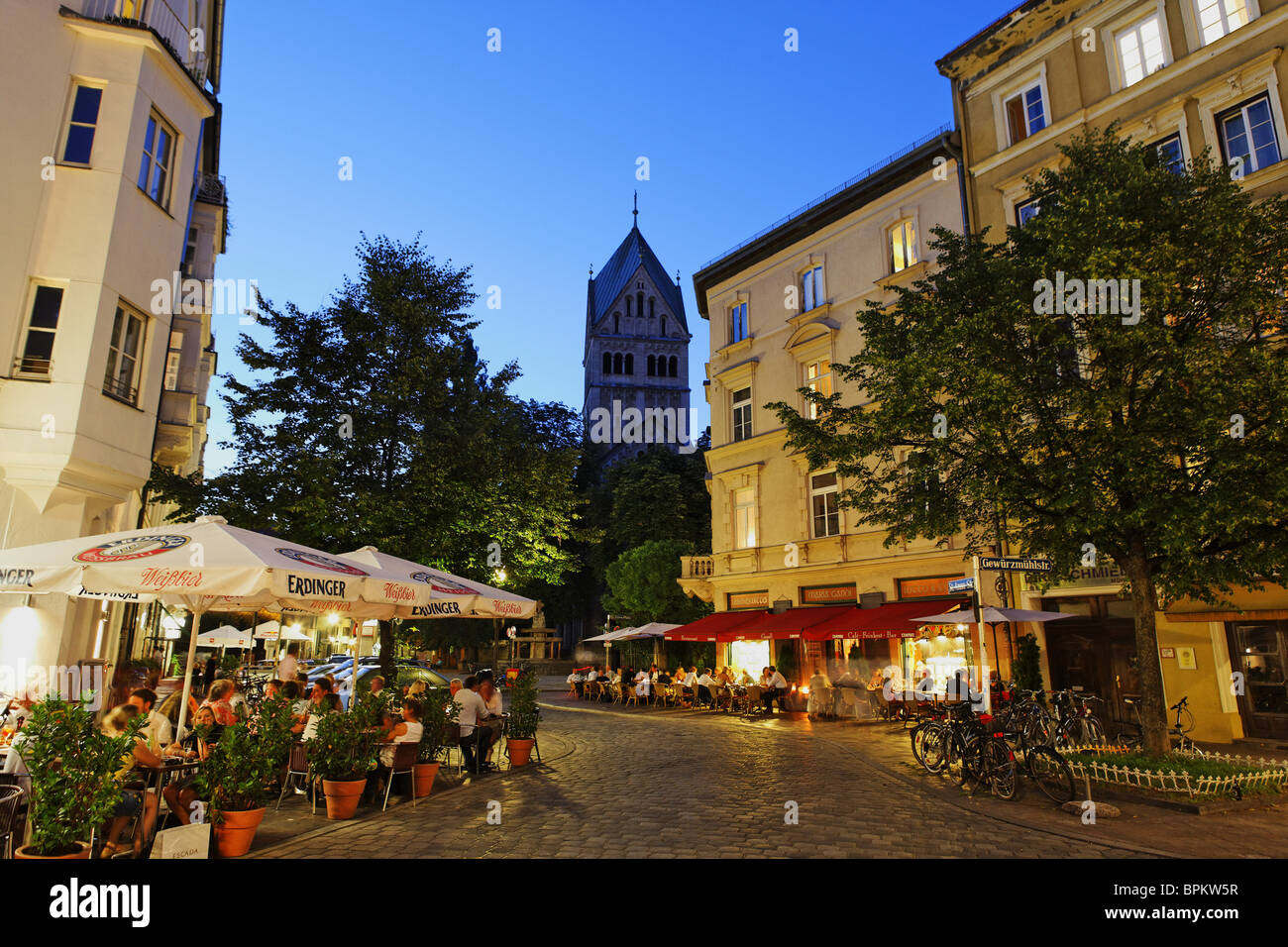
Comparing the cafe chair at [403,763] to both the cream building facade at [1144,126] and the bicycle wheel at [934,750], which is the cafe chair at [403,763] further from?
the cream building facade at [1144,126]

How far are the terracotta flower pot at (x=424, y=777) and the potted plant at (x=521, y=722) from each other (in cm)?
305

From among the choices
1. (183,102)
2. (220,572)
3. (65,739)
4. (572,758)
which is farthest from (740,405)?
(65,739)

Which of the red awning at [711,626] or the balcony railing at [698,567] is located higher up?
the balcony railing at [698,567]

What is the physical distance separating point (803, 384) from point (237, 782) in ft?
77.0

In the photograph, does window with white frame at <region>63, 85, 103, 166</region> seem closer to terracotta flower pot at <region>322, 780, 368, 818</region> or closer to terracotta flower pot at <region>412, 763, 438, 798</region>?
terracotta flower pot at <region>322, 780, 368, 818</region>

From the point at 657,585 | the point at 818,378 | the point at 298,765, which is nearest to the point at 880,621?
the point at 818,378

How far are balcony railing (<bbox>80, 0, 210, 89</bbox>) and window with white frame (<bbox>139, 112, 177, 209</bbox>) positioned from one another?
4.54 feet

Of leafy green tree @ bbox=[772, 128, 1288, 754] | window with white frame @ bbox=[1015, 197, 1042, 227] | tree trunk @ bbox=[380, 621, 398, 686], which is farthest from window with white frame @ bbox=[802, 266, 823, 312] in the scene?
tree trunk @ bbox=[380, 621, 398, 686]

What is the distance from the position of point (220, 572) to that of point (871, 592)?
20.3 m

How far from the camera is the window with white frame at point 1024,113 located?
70.8 ft

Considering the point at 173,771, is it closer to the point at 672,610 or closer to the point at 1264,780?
the point at 1264,780

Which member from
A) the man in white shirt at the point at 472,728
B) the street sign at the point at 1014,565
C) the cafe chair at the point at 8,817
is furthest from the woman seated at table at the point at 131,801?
the street sign at the point at 1014,565
